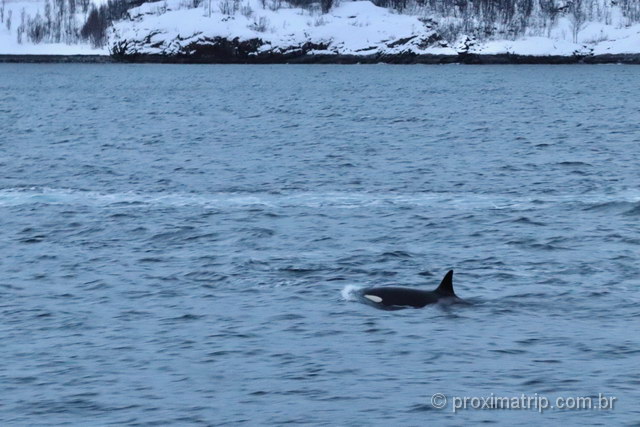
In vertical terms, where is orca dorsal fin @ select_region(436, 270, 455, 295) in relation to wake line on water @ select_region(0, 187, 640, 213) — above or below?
above

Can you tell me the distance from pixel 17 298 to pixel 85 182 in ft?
72.1

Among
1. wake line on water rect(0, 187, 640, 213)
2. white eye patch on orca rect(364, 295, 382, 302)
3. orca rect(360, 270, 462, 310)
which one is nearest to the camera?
orca rect(360, 270, 462, 310)

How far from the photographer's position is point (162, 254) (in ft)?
111

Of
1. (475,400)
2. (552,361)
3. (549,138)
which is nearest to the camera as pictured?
(475,400)

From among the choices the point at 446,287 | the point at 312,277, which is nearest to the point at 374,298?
the point at 446,287

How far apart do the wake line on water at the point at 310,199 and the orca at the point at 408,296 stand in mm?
14886

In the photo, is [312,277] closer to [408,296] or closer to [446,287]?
[408,296]

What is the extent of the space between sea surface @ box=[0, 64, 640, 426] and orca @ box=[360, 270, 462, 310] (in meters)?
0.38

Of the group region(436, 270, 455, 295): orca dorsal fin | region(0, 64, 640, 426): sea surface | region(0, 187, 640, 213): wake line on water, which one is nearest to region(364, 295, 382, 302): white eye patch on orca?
region(0, 64, 640, 426): sea surface

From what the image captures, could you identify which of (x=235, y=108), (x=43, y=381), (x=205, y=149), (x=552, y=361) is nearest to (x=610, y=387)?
(x=552, y=361)

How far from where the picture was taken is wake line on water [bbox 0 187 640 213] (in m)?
43.0

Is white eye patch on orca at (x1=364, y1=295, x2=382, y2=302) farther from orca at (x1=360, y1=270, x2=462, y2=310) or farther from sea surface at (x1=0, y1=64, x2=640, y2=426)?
sea surface at (x1=0, y1=64, x2=640, y2=426)

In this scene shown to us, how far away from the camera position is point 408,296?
89.7 feet

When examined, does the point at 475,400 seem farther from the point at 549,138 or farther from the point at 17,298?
the point at 549,138
